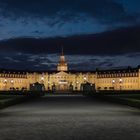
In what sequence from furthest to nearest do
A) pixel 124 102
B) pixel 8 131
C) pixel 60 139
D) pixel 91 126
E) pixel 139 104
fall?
pixel 124 102 < pixel 139 104 < pixel 91 126 < pixel 8 131 < pixel 60 139

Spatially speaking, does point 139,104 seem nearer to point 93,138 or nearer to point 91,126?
point 91,126

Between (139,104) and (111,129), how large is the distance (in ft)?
52.8

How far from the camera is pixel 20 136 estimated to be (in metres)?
14.4

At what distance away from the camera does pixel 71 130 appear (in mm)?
16094

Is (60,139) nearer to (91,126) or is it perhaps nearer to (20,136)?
(20,136)

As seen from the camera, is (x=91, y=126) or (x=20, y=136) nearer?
(x=20, y=136)

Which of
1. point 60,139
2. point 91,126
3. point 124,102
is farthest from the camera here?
point 124,102

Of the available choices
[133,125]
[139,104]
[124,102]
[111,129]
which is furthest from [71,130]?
[124,102]

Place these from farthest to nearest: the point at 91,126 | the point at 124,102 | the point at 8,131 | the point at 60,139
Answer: the point at 124,102 < the point at 91,126 < the point at 8,131 < the point at 60,139

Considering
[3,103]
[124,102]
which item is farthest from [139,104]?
[3,103]

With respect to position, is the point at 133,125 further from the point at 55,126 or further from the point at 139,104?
→ the point at 139,104

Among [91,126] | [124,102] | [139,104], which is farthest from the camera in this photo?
[124,102]

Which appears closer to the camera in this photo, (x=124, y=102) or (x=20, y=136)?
(x=20, y=136)

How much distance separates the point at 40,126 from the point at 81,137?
154 inches
